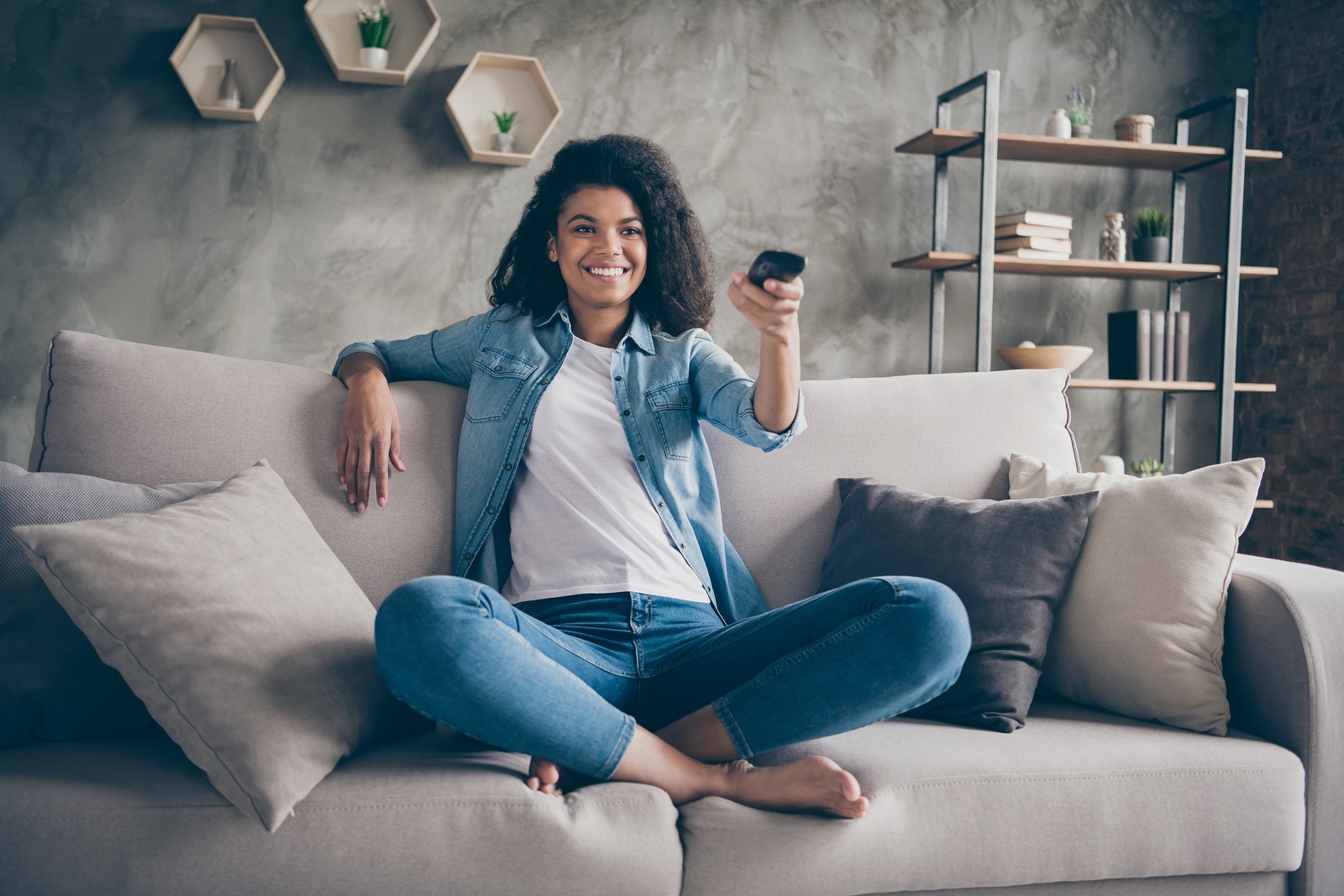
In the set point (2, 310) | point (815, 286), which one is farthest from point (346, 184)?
point (815, 286)

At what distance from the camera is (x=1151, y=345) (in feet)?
10.7

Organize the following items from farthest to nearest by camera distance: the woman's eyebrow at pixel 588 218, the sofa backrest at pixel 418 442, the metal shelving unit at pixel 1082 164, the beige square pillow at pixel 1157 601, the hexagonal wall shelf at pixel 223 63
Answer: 1. the metal shelving unit at pixel 1082 164
2. the hexagonal wall shelf at pixel 223 63
3. the woman's eyebrow at pixel 588 218
4. the sofa backrest at pixel 418 442
5. the beige square pillow at pixel 1157 601

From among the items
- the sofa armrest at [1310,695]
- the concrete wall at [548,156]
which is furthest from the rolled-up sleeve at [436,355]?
the concrete wall at [548,156]

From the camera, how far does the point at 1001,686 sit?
1.36 meters

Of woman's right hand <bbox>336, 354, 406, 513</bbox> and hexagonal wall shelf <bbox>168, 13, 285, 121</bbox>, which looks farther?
hexagonal wall shelf <bbox>168, 13, 285, 121</bbox>

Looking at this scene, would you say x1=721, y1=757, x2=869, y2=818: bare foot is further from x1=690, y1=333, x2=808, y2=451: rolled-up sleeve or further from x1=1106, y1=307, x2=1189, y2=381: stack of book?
x1=1106, y1=307, x2=1189, y2=381: stack of book

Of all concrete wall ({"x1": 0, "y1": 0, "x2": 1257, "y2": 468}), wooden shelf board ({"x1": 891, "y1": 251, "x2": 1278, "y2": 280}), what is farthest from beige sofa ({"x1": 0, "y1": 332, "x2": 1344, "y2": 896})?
wooden shelf board ({"x1": 891, "y1": 251, "x2": 1278, "y2": 280})

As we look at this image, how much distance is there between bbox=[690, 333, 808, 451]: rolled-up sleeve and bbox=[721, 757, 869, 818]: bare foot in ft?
1.63

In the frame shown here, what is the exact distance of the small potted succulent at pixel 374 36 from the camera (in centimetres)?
296

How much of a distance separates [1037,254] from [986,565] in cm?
203

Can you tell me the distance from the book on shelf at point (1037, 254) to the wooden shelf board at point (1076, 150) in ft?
1.09

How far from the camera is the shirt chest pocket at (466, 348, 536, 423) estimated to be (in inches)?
62.5

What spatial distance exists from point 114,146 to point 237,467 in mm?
2044

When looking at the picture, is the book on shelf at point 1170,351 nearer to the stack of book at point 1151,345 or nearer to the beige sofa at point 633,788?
the stack of book at point 1151,345
